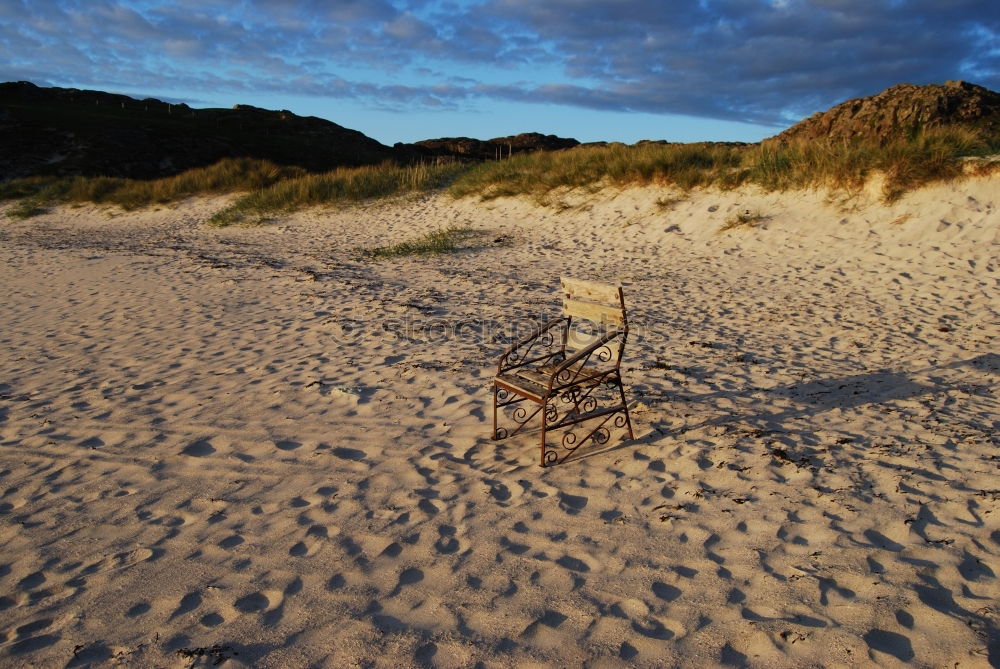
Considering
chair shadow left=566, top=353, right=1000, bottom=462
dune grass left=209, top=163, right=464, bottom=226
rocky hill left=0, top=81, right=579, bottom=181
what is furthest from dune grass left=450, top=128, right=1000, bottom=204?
rocky hill left=0, top=81, right=579, bottom=181

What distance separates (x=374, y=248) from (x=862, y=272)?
959 cm

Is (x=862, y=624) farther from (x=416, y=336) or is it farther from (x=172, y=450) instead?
(x=416, y=336)

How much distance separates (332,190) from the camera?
2055 centimetres

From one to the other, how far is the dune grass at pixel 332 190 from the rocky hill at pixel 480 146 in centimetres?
1932

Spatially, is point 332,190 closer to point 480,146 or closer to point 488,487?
point 488,487

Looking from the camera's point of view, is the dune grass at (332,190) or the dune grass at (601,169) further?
the dune grass at (332,190)

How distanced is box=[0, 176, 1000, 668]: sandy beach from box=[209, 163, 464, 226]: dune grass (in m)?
10.7

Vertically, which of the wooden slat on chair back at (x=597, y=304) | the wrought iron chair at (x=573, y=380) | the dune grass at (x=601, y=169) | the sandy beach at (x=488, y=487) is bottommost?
the sandy beach at (x=488, y=487)

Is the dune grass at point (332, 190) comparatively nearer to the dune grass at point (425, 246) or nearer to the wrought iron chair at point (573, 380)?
the dune grass at point (425, 246)

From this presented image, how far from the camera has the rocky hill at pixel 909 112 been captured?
47.0 feet

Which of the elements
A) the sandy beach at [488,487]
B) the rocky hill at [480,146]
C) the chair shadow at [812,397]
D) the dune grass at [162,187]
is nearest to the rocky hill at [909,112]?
the sandy beach at [488,487]

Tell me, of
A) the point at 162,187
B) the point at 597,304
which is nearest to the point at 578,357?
the point at 597,304

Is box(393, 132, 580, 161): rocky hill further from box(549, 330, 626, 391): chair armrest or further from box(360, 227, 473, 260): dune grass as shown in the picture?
box(549, 330, 626, 391): chair armrest

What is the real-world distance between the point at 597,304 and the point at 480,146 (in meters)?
47.0
